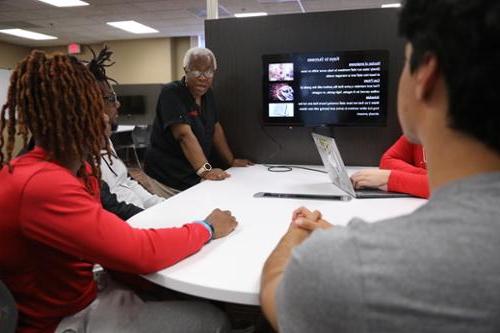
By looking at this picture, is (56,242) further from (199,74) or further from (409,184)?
(199,74)

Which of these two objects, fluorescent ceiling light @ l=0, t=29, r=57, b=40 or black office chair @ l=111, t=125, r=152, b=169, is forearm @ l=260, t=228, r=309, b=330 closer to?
black office chair @ l=111, t=125, r=152, b=169

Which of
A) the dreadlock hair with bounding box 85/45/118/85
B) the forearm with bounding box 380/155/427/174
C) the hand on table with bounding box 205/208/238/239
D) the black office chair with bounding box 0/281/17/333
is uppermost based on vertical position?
the dreadlock hair with bounding box 85/45/118/85

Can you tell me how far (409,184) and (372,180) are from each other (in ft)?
0.46

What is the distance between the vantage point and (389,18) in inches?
80.0

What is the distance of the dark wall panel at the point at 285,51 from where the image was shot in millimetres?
2074

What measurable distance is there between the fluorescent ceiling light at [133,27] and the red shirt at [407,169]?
22.8 feet

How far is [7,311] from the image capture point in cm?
82

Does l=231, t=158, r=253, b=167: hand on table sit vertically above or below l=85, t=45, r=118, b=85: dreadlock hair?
below

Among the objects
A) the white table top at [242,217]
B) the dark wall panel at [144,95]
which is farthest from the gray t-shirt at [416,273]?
the dark wall panel at [144,95]

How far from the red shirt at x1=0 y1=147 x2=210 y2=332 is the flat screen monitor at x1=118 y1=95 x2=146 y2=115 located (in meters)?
6.27

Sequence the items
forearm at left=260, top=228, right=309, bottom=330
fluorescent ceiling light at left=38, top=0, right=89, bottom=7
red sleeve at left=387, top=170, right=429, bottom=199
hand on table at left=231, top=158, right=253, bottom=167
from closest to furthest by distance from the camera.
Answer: forearm at left=260, top=228, right=309, bottom=330 < red sleeve at left=387, top=170, right=429, bottom=199 < hand on table at left=231, top=158, right=253, bottom=167 < fluorescent ceiling light at left=38, top=0, right=89, bottom=7

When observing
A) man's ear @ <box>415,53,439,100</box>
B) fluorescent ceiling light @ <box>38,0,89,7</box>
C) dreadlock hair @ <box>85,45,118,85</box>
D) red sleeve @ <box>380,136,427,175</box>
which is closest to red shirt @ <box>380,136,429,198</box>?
red sleeve @ <box>380,136,427,175</box>

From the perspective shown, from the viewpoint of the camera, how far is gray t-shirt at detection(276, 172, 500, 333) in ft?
1.42

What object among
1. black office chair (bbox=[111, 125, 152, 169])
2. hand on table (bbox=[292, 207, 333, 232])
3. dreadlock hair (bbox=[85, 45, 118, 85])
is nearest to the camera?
hand on table (bbox=[292, 207, 333, 232])
